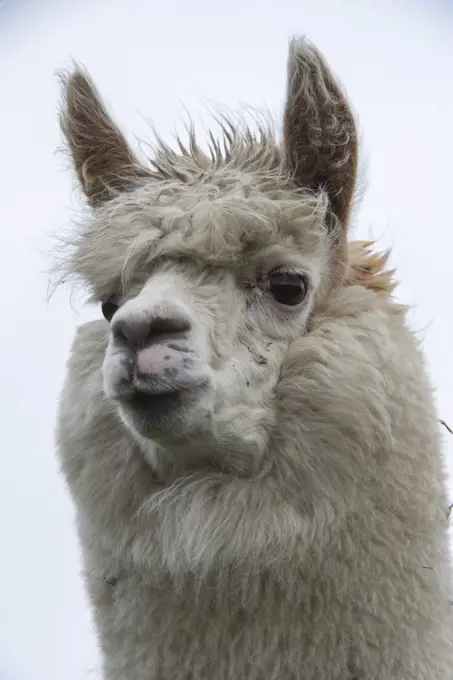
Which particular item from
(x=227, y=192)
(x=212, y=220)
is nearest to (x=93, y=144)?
(x=227, y=192)

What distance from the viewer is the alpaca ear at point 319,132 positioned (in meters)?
2.46

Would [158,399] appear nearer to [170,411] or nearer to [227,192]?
[170,411]

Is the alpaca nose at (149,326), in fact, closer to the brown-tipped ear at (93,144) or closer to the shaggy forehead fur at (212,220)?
the shaggy forehead fur at (212,220)

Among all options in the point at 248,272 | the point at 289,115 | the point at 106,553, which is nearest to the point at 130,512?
the point at 106,553

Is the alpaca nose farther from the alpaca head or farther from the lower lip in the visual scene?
the lower lip

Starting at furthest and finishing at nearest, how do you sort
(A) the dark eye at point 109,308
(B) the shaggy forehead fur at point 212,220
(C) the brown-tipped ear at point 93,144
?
(C) the brown-tipped ear at point 93,144, (A) the dark eye at point 109,308, (B) the shaggy forehead fur at point 212,220

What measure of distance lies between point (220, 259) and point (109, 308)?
50 centimetres

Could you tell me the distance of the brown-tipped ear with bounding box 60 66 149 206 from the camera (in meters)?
2.93

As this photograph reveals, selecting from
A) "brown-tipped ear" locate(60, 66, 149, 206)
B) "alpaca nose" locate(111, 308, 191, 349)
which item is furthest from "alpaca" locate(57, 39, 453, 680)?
"brown-tipped ear" locate(60, 66, 149, 206)

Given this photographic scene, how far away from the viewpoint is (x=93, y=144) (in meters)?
2.97

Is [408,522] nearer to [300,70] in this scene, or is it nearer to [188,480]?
[188,480]

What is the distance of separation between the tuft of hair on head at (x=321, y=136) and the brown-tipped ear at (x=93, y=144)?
0.62 m

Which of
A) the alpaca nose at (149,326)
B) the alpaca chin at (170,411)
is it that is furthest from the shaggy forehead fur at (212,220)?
the alpaca chin at (170,411)

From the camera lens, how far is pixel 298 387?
229 centimetres
